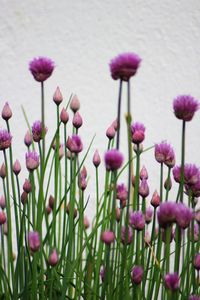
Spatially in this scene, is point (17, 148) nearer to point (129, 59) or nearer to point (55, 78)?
point (55, 78)

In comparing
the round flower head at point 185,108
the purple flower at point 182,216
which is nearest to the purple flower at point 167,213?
the purple flower at point 182,216

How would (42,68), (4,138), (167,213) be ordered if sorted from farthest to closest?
(4,138) < (42,68) < (167,213)

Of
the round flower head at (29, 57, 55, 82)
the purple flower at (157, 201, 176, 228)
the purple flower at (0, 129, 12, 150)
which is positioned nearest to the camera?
the purple flower at (157, 201, 176, 228)

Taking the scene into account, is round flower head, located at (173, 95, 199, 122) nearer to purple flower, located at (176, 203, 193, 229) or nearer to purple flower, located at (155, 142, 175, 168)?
purple flower, located at (176, 203, 193, 229)

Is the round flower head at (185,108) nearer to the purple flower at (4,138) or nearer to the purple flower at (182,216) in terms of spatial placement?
the purple flower at (182,216)

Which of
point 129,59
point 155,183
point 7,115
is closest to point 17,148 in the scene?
point 155,183

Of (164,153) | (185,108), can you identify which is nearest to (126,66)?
(185,108)

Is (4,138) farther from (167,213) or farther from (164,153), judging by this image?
(167,213)

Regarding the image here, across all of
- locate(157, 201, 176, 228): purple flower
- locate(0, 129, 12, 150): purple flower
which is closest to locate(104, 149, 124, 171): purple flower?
locate(157, 201, 176, 228): purple flower
